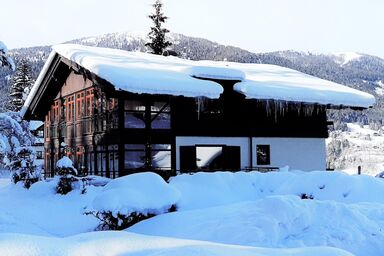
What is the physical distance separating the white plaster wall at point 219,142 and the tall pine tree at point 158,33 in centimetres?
2251

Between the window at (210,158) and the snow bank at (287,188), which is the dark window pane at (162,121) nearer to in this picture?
the window at (210,158)

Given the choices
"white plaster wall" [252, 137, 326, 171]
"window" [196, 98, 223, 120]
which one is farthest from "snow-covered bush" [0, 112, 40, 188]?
"white plaster wall" [252, 137, 326, 171]

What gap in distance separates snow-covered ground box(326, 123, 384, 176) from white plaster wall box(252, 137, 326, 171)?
2100 inches

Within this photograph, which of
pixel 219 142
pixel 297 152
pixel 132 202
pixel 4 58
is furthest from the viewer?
pixel 297 152

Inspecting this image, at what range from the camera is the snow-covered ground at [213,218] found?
5.07 m

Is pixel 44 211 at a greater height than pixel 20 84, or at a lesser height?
lesser

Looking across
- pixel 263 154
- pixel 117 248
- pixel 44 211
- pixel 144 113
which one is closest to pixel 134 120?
pixel 144 113

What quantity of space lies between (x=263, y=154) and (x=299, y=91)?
11.9 feet

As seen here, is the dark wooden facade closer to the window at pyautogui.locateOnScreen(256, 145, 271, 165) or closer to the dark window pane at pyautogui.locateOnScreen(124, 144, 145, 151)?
the dark window pane at pyautogui.locateOnScreen(124, 144, 145, 151)

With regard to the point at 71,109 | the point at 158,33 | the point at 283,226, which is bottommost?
the point at 283,226

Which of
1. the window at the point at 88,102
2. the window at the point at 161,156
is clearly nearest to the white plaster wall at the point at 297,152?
the window at the point at 161,156

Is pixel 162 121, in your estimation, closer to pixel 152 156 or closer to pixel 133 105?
pixel 133 105

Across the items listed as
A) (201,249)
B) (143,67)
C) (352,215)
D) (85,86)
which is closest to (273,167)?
(143,67)

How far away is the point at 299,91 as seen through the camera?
23.0 m
